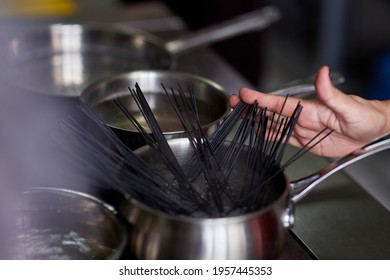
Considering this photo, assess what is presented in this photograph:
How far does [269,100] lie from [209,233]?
36cm

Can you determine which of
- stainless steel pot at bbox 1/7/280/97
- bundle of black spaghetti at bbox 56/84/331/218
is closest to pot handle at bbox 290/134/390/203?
bundle of black spaghetti at bbox 56/84/331/218

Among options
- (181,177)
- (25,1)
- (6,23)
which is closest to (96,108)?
(181,177)

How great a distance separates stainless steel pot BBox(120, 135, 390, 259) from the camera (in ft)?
2.50

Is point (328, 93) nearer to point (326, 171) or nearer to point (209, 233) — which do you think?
point (326, 171)

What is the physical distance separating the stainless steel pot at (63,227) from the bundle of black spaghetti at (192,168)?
0.05 meters

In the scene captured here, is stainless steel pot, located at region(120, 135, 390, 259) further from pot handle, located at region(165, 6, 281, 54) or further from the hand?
pot handle, located at region(165, 6, 281, 54)

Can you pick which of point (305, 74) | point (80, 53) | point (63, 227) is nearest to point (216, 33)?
point (80, 53)

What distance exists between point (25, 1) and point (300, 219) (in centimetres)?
141

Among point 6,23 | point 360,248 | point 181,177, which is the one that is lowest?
point 360,248

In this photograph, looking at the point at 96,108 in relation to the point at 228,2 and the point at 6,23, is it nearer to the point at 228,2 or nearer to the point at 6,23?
the point at 6,23

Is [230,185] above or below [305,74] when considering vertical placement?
above

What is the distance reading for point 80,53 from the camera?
5.24 feet

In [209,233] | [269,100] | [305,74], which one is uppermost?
[269,100]
